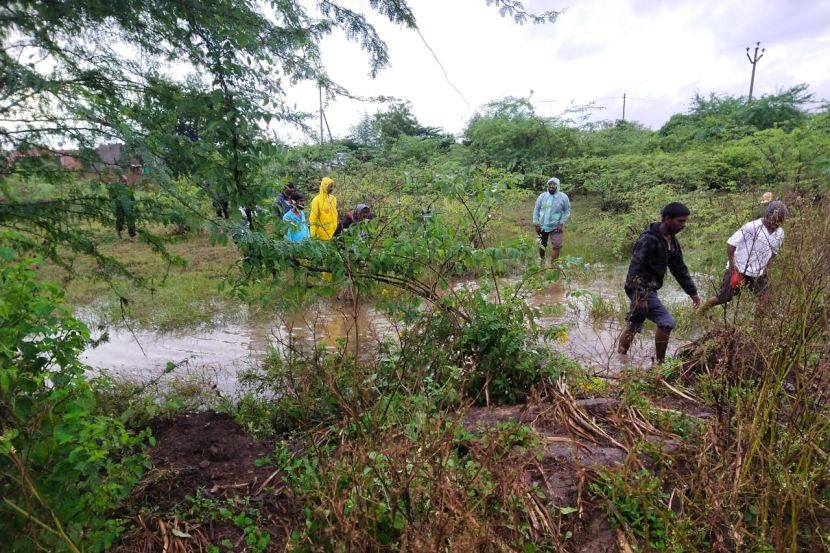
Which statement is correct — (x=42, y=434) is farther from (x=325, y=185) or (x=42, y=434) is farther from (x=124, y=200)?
(x=325, y=185)

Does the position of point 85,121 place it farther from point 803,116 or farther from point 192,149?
point 803,116

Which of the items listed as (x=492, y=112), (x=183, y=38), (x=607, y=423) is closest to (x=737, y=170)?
(x=492, y=112)

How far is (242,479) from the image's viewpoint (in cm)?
297

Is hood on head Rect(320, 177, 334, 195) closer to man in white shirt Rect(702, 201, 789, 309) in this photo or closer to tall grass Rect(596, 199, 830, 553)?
man in white shirt Rect(702, 201, 789, 309)

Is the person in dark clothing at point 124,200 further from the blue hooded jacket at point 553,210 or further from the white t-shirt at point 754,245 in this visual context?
the blue hooded jacket at point 553,210

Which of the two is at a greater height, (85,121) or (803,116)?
(803,116)

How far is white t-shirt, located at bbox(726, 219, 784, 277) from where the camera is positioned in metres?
4.56

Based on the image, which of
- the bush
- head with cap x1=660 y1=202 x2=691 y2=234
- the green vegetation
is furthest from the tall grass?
the bush

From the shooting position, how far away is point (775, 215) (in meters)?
4.40

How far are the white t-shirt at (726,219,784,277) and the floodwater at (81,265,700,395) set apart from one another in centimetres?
124

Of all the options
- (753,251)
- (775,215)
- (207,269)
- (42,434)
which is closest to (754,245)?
(775,215)

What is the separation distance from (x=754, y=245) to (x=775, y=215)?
341mm

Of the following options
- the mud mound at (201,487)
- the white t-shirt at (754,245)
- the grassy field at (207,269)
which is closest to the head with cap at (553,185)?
the grassy field at (207,269)

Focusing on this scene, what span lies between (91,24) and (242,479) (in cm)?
302
